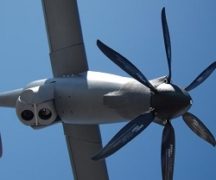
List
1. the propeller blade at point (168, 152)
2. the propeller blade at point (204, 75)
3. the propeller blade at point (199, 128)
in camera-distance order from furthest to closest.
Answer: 1. the propeller blade at point (204, 75)
2. the propeller blade at point (199, 128)
3. the propeller blade at point (168, 152)

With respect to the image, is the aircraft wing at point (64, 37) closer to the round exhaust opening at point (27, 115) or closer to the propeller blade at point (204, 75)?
the round exhaust opening at point (27, 115)

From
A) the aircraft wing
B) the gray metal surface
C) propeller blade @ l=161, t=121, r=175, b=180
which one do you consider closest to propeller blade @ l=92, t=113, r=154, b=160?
propeller blade @ l=161, t=121, r=175, b=180

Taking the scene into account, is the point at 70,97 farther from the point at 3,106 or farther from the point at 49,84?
the point at 3,106

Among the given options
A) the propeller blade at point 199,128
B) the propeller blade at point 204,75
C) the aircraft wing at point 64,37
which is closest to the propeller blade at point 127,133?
the propeller blade at point 199,128

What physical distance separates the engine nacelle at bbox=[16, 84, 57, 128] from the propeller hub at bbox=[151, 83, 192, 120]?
3839mm

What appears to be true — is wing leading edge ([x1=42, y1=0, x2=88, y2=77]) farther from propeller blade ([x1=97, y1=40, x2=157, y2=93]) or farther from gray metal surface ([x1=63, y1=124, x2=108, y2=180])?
propeller blade ([x1=97, y1=40, x2=157, y2=93])

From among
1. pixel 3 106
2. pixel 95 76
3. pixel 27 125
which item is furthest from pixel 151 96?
pixel 3 106

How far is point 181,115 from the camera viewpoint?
13.1 meters

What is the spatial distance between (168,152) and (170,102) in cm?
180

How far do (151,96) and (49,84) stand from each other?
13.0ft

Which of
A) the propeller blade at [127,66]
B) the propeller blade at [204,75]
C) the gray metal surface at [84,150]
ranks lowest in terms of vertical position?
the gray metal surface at [84,150]

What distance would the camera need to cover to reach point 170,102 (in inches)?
492

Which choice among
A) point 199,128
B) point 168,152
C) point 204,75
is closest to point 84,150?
point 168,152

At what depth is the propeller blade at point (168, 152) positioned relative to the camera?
13.0 m
